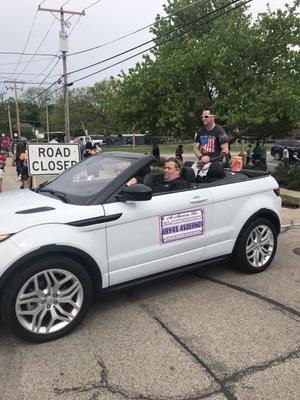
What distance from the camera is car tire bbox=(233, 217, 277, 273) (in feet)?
15.8

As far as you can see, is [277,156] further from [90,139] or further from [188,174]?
→ [188,174]

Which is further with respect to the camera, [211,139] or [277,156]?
[277,156]

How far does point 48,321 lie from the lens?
11.3ft

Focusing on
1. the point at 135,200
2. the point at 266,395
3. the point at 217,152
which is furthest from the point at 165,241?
the point at 217,152

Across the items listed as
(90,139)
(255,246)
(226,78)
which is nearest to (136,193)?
(255,246)

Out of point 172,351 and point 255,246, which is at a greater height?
point 255,246

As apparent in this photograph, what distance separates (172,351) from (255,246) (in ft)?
6.84

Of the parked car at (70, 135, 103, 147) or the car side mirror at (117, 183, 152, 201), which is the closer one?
the car side mirror at (117, 183, 152, 201)

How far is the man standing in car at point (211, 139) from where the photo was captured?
5.88 m

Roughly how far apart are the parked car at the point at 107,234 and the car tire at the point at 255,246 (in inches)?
0.5

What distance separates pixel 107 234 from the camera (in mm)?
3680

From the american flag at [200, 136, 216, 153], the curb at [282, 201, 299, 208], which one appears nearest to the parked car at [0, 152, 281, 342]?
the american flag at [200, 136, 216, 153]

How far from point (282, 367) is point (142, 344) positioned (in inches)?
42.8

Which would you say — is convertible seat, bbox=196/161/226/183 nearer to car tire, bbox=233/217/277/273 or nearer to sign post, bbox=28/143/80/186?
car tire, bbox=233/217/277/273
